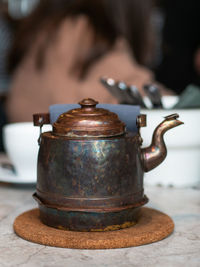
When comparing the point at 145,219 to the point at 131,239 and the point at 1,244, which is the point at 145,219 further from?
the point at 1,244

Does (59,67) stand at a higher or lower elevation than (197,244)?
higher

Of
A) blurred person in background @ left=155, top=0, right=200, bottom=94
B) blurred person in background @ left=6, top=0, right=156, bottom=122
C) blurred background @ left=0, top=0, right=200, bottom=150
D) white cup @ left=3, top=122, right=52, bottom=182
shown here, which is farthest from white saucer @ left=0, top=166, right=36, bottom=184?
blurred person in background @ left=155, top=0, right=200, bottom=94

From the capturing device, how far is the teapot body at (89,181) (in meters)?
0.64

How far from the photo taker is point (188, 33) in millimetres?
3383

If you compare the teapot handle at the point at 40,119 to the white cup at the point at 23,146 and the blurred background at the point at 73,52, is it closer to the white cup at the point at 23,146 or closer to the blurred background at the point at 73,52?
the white cup at the point at 23,146

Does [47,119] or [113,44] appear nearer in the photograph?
[47,119]

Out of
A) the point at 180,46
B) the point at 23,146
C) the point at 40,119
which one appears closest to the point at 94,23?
the point at 180,46

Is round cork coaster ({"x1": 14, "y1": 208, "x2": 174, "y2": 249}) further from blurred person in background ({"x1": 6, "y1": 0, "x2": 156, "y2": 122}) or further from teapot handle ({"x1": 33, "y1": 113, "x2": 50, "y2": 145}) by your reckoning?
blurred person in background ({"x1": 6, "y1": 0, "x2": 156, "y2": 122})

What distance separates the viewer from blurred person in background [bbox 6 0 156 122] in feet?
7.04

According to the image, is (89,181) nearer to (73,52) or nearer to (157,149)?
(157,149)

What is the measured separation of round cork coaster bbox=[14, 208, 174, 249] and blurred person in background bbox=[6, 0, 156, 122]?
53.4 inches

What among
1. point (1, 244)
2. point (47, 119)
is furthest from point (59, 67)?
point (1, 244)

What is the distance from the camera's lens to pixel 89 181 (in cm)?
64

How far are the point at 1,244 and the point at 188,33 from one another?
2.99 m
